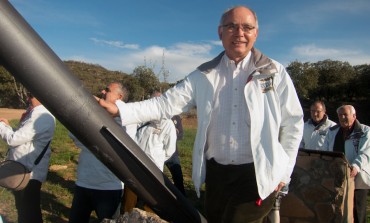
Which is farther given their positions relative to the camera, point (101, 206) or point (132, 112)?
point (101, 206)

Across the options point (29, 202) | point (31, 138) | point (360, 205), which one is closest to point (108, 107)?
point (31, 138)

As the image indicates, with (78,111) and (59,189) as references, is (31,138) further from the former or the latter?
(59,189)

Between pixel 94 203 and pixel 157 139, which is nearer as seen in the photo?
pixel 94 203

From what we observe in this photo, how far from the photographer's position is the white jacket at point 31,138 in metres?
4.21

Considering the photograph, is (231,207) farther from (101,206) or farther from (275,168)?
(101,206)

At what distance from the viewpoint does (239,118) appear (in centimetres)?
255

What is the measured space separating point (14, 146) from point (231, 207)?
9.25ft

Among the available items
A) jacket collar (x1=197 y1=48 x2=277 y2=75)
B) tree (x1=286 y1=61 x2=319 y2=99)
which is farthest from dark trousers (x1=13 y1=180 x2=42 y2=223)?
tree (x1=286 y1=61 x2=319 y2=99)

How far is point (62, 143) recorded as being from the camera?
1312 centimetres

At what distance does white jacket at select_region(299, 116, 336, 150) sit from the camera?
20.4ft

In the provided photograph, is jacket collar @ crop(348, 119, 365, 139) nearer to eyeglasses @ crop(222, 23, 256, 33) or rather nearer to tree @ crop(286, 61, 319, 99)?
eyeglasses @ crop(222, 23, 256, 33)

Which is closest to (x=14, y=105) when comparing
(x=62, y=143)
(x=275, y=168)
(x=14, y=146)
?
(x=62, y=143)

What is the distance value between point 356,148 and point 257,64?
11.9 ft

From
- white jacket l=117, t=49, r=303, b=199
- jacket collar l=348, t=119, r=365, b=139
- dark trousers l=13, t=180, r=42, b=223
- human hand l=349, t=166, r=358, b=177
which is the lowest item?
dark trousers l=13, t=180, r=42, b=223
